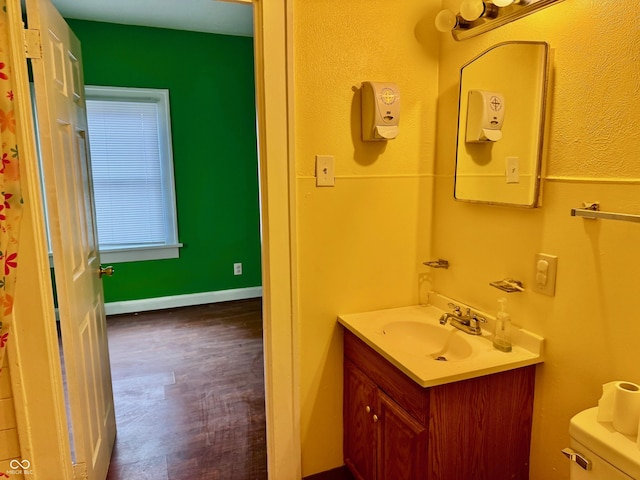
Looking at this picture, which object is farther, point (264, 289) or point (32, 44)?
point (264, 289)

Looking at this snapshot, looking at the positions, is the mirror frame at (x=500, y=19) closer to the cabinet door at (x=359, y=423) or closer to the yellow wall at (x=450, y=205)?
the yellow wall at (x=450, y=205)

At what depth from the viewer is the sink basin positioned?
1.57 m

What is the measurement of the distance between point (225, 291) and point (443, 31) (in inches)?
136

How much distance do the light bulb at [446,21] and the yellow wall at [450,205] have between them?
0.09 meters

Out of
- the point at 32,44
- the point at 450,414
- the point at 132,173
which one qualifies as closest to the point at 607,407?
the point at 450,414

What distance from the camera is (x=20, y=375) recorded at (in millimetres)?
1348

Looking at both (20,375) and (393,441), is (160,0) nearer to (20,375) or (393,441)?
(20,375)

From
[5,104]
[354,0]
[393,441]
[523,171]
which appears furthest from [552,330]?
[5,104]

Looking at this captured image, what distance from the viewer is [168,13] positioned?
11.5 ft

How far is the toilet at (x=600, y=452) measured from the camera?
91 centimetres

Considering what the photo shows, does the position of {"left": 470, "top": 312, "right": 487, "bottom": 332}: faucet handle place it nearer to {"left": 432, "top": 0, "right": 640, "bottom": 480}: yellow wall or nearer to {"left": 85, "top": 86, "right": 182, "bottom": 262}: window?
{"left": 432, "top": 0, "right": 640, "bottom": 480}: yellow wall

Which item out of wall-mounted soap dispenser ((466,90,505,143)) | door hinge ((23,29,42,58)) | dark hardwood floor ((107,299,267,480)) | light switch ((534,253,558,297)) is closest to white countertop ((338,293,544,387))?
light switch ((534,253,558,297))

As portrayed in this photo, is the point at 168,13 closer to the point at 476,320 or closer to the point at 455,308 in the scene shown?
the point at 455,308

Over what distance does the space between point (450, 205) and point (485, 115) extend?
41 centimetres
